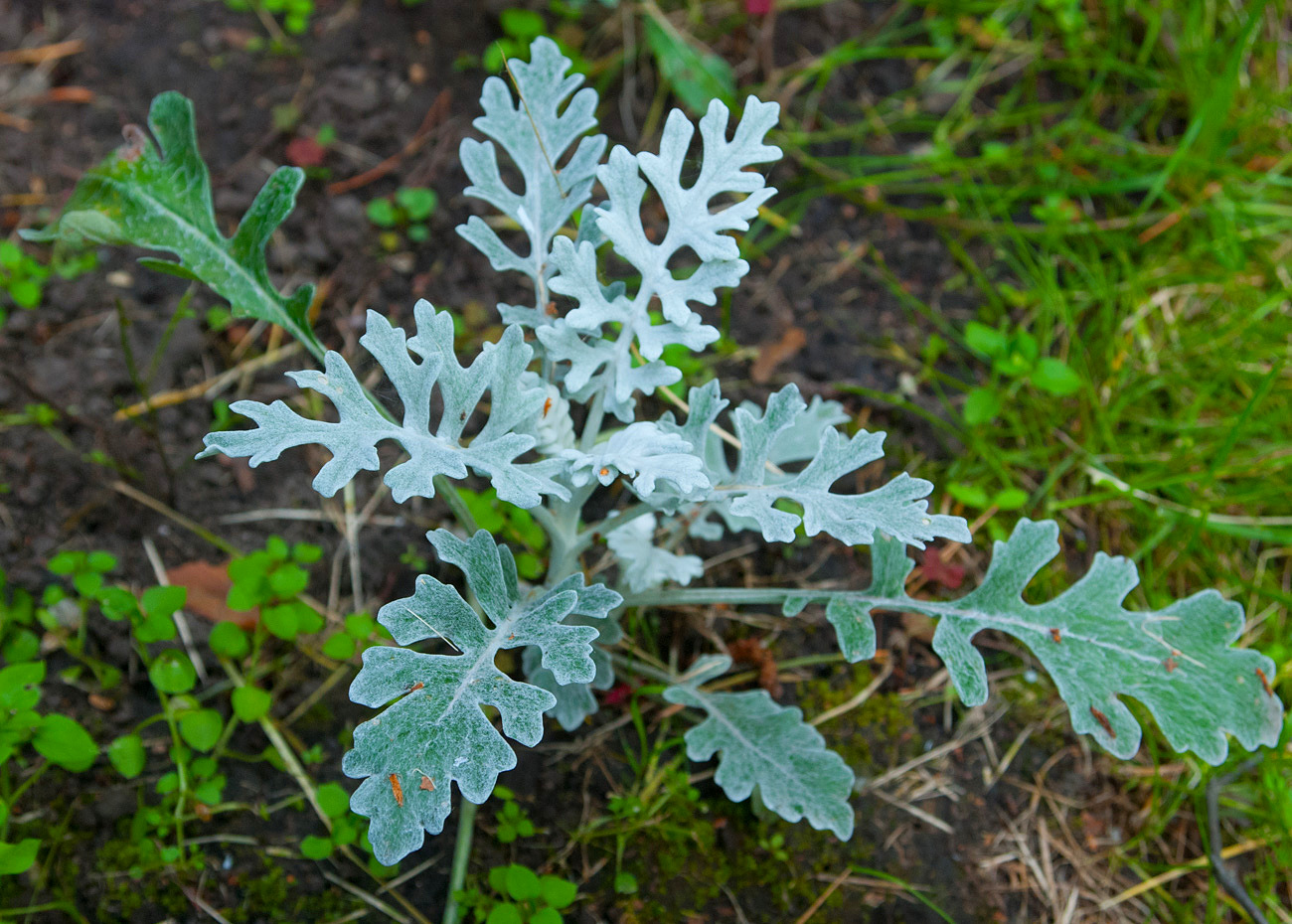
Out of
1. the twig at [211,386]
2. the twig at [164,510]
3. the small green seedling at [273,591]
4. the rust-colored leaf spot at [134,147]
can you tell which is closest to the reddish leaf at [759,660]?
the small green seedling at [273,591]

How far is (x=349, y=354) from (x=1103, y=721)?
191cm

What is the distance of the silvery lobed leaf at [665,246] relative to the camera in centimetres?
152

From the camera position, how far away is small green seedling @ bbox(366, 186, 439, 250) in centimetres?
244

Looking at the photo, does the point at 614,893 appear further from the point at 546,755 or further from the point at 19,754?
the point at 19,754

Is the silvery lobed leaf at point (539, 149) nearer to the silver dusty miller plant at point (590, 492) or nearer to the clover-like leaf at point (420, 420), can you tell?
the silver dusty miller plant at point (590, 492)

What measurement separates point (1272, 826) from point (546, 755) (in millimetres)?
1577

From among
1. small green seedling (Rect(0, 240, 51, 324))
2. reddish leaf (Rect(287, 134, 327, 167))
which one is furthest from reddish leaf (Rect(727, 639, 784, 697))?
small green seedling (Rect(0, 240, 51, 324))

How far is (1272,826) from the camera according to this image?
73.6 inches

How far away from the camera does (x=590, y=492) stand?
166cm

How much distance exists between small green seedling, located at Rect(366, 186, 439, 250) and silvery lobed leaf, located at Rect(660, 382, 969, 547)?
1.26 m

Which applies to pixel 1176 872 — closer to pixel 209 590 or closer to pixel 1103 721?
pixel 1103 721

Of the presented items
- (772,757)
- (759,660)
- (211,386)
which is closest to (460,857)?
(772,757)

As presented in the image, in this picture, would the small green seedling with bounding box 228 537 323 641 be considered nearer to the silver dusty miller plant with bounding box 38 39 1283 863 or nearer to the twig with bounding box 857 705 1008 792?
the silver dusty miller plant with bounding box 38 39 1283 863

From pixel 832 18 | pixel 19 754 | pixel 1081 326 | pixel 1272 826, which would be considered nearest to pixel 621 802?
pixel 19 754
